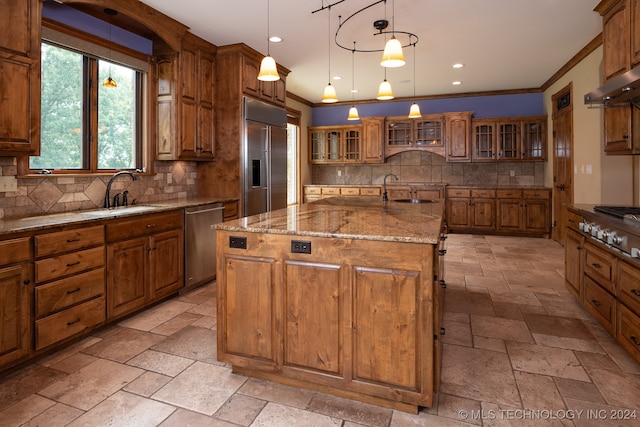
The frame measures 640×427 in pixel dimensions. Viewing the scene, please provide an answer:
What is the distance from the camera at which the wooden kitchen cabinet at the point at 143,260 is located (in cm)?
295

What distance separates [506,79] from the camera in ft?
21.1

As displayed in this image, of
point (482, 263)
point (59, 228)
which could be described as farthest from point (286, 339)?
point (482, 263)

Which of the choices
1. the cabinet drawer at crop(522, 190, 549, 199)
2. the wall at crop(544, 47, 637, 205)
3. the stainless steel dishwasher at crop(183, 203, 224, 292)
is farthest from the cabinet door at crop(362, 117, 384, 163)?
the stainless steel dishwasher at crop(183, 203, 224, 292)

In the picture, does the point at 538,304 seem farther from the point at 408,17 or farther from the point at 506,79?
the point at 506,79

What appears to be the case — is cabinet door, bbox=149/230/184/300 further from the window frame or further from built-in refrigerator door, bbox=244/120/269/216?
built-in refrigerator door, bbox=244/120/269/216

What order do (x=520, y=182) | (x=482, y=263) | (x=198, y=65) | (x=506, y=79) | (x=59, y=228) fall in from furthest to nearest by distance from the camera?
(x=520, y=182) → (x=506, y=79) → (x=482, y=263) → (x=198, y=65) → (x=59, y=228)

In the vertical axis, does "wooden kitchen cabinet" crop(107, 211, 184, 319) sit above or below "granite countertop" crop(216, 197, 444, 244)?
below

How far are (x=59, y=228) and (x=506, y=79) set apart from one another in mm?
6695

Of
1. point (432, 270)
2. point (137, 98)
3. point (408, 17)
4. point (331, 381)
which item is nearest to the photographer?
point (432, 270)

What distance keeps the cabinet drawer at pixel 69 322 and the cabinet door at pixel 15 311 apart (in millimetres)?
85

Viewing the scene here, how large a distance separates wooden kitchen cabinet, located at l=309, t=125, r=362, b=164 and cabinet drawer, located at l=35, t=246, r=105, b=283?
5.96 m

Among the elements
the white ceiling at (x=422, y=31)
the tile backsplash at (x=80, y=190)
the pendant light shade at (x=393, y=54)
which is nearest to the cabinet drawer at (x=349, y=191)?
the white ceiling at (x=422, y=31)

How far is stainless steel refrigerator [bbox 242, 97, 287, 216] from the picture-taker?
4703 millimetres

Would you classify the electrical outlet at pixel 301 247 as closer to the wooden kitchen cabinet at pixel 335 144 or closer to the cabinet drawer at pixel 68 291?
the cabinet drawer at pixel 68 291
